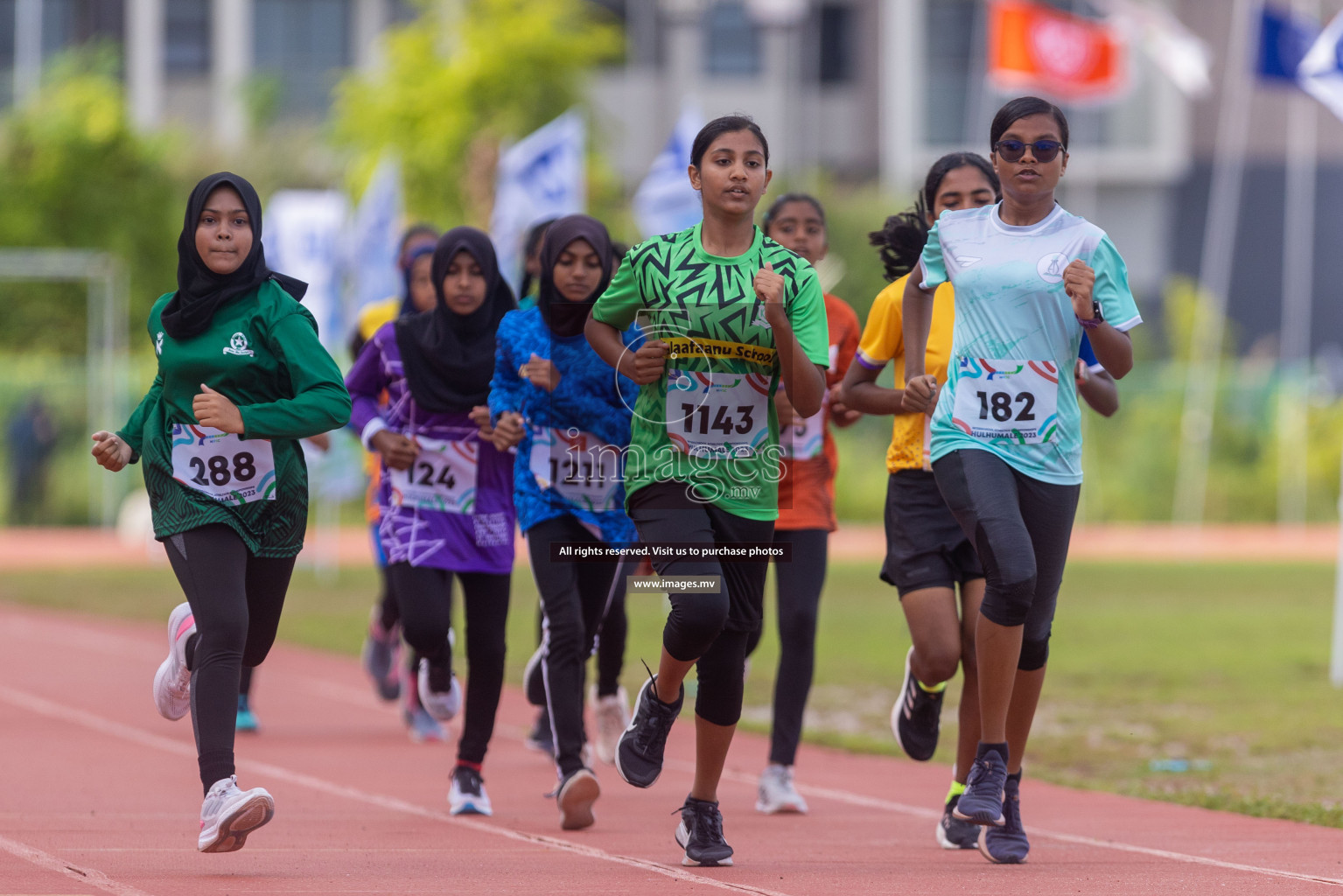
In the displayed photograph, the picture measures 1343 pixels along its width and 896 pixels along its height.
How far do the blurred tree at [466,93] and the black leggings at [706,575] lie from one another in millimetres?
30661

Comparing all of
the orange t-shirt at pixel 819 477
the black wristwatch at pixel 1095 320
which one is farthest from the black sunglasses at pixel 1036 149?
the orange t-shirt at pixel 819 477

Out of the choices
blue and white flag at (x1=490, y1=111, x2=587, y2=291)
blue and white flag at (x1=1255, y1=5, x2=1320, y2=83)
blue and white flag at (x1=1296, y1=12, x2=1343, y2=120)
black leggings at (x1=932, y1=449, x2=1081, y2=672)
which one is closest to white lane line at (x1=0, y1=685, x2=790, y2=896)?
black leggings at (x1=932, y1=449, x2=1081, y2=672)

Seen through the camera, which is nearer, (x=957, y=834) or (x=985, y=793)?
(x=985, y=793)

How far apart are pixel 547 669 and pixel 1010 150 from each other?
269 cm

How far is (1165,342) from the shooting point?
144ft

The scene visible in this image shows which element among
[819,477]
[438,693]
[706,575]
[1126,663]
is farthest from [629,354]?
[1126,663]

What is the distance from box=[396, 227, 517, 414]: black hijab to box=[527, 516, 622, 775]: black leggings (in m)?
0.75

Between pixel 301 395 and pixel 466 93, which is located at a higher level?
pixel 466 93

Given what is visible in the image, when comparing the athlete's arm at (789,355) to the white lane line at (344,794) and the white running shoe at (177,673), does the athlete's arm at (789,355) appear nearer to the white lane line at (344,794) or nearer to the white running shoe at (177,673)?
the white lane line at (344,794)

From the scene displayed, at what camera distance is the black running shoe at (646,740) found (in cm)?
661

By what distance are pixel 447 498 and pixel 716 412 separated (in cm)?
207

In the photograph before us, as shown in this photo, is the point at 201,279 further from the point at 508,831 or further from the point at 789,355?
the point at 508,831

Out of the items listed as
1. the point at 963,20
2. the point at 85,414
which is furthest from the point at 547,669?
the point at 963,20

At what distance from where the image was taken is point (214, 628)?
20.7ft
